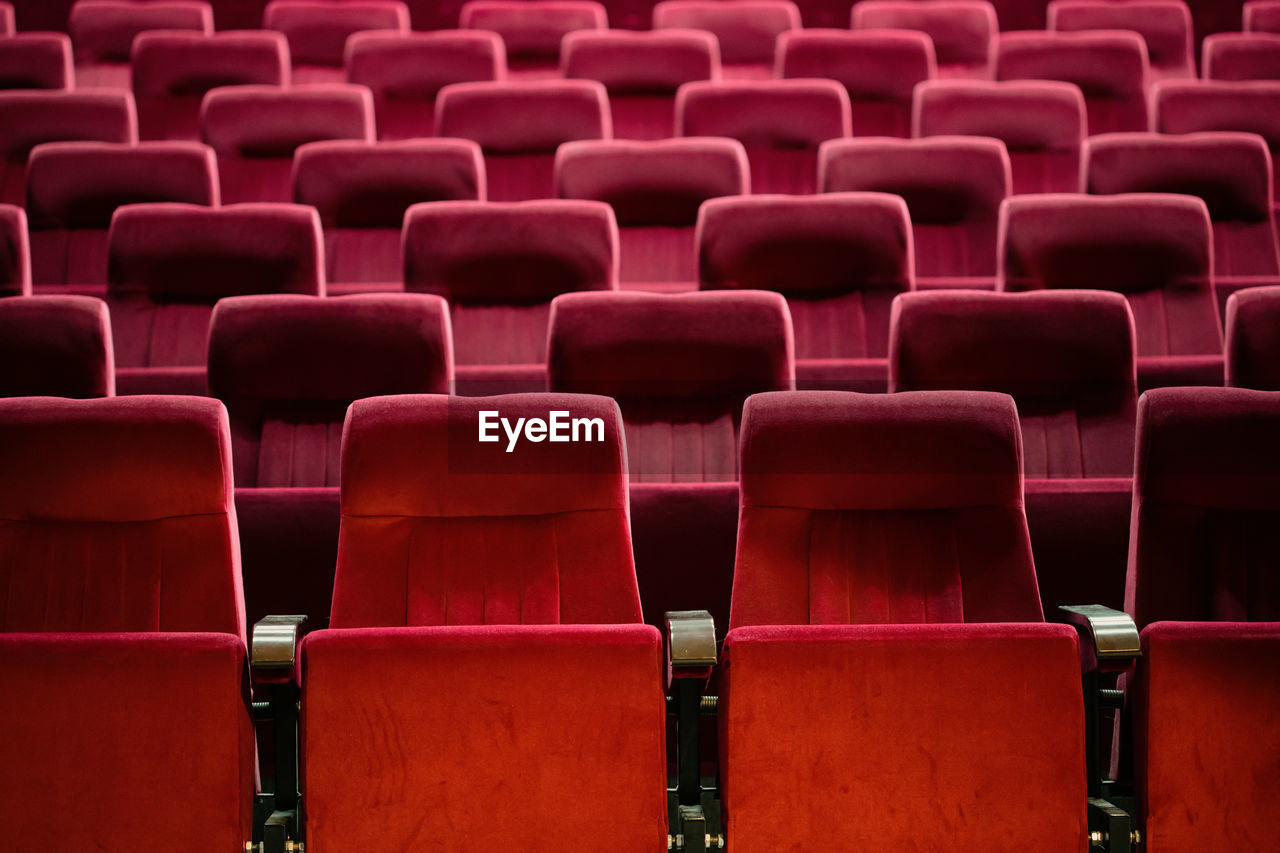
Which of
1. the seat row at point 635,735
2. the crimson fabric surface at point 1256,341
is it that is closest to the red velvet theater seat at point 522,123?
the crimson fabric surface at point 1256,341

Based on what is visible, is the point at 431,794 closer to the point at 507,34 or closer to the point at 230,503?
the point at 230,503

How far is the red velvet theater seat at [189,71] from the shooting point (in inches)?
48.7

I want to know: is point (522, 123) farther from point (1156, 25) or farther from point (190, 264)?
point (1156, 25)

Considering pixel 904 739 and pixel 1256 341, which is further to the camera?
pixel 1256 341

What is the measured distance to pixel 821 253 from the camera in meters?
0.83

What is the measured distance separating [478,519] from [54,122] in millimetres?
831

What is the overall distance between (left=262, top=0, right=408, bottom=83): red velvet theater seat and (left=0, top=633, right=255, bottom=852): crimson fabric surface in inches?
42.5

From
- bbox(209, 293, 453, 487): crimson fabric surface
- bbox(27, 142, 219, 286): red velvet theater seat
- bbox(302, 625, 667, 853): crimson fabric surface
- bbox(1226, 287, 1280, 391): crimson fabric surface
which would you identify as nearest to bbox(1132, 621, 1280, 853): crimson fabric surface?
bbox(302, 625, 667, 853): crimson fabric surface

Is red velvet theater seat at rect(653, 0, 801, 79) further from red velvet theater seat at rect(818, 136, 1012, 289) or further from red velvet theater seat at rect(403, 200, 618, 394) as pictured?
red velvet theater seat at rect(403, 200, 618, 394)

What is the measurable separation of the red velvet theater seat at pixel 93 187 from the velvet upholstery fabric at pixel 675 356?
452 mm

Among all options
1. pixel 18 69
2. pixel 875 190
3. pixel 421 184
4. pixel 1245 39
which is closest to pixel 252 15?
pixel 18 69

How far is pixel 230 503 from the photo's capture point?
1.62 ft

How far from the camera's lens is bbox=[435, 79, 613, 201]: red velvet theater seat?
1.09m

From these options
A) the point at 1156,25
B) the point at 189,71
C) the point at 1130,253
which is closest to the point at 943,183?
the point at 1130,253
